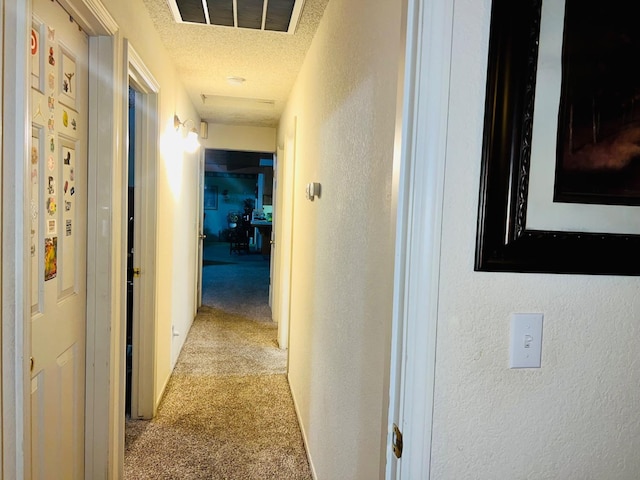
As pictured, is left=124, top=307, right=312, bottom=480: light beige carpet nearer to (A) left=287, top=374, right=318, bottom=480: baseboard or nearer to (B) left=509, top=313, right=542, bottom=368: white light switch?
(A) left=287, top=374, right=318, bottom=480: baseboard

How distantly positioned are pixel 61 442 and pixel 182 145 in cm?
238

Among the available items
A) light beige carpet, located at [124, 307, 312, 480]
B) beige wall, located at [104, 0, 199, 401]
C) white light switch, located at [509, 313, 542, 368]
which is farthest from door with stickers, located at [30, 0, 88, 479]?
white light switch, located at [509, 313, 542, 368]

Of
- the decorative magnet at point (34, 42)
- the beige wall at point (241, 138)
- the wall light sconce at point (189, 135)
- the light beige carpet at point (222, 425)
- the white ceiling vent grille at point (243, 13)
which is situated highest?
the white ceiling vent grille at point (243, 13)

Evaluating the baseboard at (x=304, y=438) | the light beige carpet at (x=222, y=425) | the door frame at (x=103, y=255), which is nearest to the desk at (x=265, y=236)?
the light beige carpet at (x=222, y=425)

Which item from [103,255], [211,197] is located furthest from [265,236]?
[103,255]

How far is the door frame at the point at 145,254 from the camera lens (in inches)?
93.6

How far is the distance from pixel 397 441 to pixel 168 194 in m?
2.48

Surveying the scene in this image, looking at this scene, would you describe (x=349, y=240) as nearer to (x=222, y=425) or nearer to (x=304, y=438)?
(x=304, y=438)

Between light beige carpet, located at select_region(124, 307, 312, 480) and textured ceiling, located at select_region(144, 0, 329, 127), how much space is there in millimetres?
2322

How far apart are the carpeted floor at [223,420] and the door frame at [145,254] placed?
0.68ft

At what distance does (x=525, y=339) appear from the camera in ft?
2.74

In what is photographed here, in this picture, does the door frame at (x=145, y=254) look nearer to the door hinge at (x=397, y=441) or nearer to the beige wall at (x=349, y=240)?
the beige wall at (x=349, y=240)

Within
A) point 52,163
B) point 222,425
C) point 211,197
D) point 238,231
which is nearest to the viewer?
point 52,163

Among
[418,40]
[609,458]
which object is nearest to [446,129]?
[418,40]
